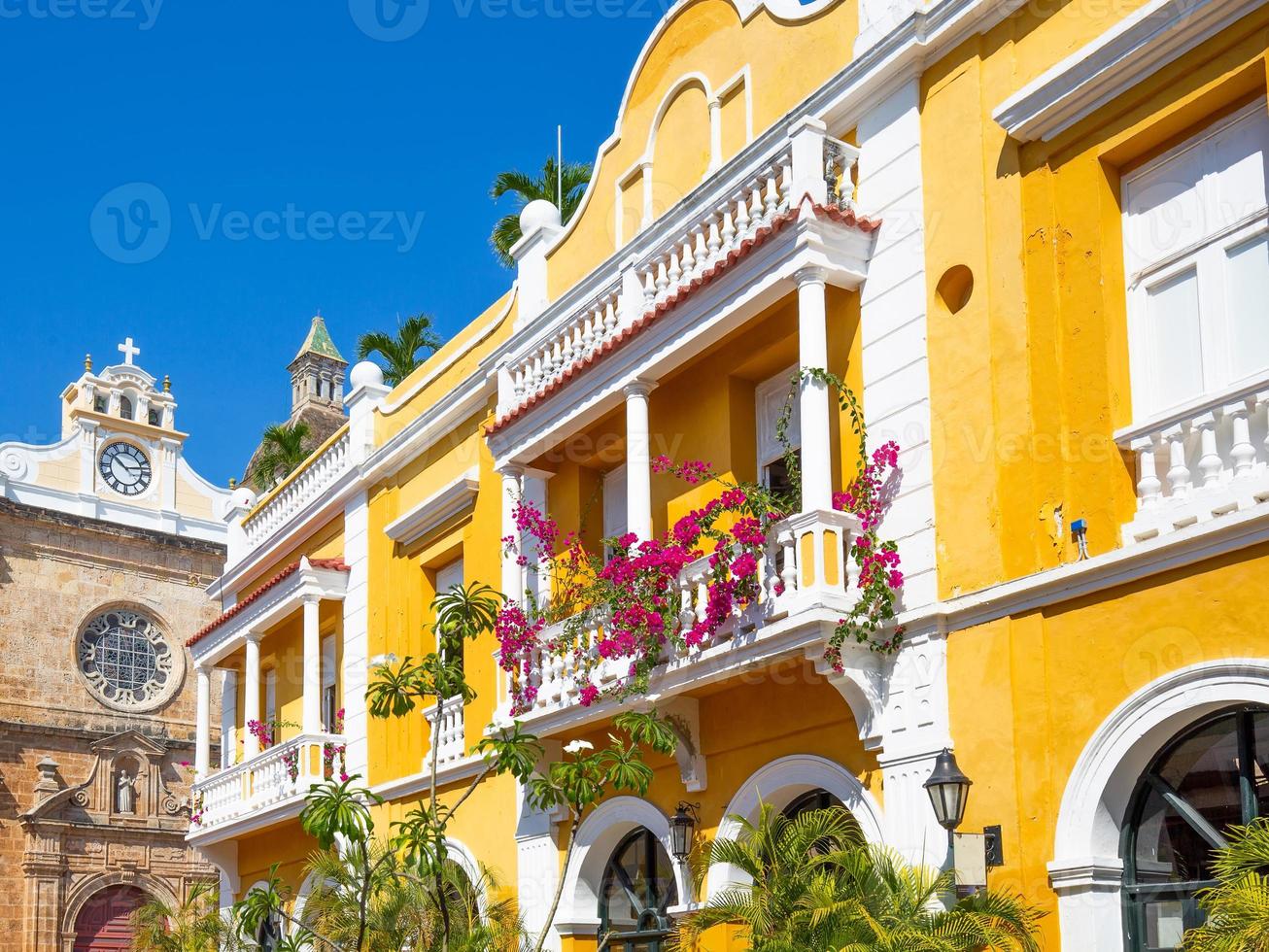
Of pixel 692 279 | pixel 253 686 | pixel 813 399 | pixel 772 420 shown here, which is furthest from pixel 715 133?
pixel 253 686

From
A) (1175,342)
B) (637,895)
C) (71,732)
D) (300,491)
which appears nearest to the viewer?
(1175,342)

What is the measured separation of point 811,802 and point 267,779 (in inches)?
374

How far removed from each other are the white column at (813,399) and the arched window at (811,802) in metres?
2.07

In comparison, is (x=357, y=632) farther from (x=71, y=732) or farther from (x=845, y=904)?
(x=71, y=732)

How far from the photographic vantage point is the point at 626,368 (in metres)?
13.0

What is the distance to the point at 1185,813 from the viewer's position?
8.67m

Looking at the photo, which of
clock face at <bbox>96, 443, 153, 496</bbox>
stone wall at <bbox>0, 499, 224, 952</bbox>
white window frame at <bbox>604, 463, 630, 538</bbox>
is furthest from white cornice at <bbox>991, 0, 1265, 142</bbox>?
clock face at <bbox>96, 443, 153, 496</bbox>

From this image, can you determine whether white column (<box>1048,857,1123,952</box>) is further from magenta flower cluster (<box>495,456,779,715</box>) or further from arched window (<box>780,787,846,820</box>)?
magenta flower cluster (<box>495,456,779,715</box>)

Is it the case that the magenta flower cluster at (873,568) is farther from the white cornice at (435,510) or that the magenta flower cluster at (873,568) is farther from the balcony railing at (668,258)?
the white cornice at (435,510)

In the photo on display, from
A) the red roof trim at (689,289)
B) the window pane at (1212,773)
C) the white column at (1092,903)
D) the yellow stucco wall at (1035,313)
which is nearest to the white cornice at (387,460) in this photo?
the red roof trim at (689,289)

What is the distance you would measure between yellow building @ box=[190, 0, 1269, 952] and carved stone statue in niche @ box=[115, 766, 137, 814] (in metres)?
20.2

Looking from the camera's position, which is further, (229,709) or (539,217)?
(229,709)

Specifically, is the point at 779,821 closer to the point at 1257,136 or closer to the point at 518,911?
the point at 518,911

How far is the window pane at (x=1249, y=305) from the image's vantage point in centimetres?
893
